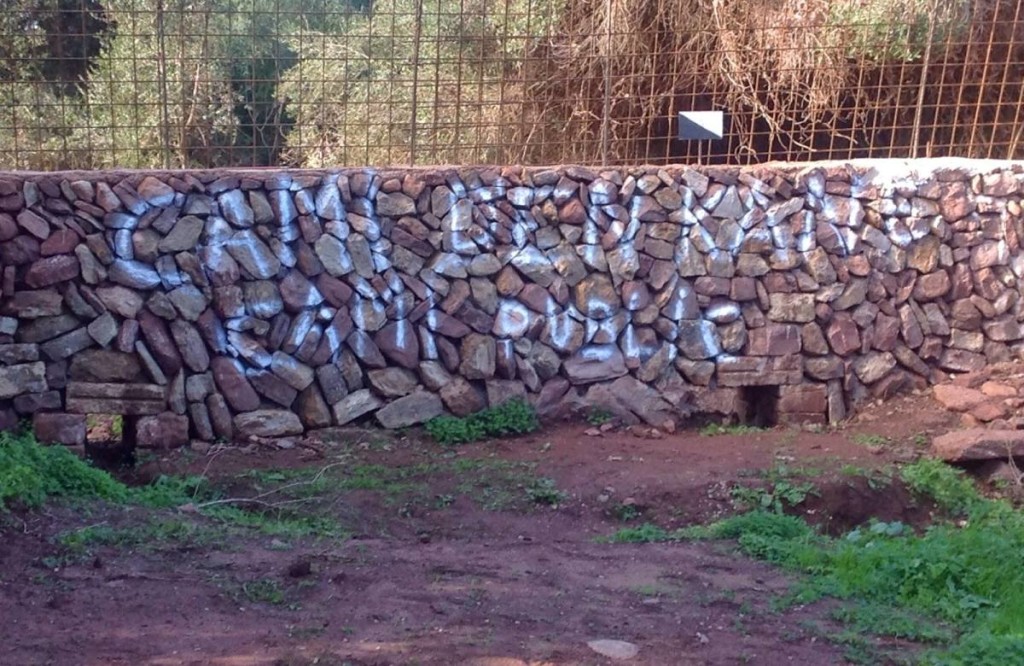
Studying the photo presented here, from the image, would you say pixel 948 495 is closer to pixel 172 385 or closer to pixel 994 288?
pixel 994 288

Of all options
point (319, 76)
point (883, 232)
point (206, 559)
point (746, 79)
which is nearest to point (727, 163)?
point (746, 79)

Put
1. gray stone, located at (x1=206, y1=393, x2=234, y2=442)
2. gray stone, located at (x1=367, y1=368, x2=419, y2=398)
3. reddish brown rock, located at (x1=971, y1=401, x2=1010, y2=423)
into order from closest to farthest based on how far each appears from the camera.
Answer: gray stone, located at (x1=206, y1=393, x2=234, y2=442) < gray stone, located at (x1=367, y1=368, x2=419, y2=398) < reddish brown rock, located at (x1=971, y1=401, x2=1010, y2=423)

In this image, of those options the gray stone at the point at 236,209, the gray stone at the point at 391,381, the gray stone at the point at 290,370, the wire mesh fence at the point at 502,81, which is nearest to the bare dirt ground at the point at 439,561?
the gray stone at the point at 391,381

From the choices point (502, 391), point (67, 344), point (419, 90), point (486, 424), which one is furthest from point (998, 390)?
point (67, 344)

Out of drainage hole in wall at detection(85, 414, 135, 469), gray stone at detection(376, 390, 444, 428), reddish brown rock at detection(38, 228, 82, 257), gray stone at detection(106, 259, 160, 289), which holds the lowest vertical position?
drainage hole in wall at detection(85, 414, 135, 469)

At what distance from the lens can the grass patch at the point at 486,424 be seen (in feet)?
27.7

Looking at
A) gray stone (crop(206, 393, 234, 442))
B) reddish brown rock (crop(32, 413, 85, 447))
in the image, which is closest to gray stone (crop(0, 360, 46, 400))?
reddish brown rock (crop(32, 413, 85, 447))

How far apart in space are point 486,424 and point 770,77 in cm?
400

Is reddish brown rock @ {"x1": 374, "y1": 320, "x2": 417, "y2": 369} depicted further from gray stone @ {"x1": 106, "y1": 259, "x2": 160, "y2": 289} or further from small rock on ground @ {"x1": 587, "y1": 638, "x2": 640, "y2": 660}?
small rock on ground @ {"x1": 587, "y1": 638, "x2": 640, "y2": 660}

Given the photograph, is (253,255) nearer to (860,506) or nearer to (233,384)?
(233,384)

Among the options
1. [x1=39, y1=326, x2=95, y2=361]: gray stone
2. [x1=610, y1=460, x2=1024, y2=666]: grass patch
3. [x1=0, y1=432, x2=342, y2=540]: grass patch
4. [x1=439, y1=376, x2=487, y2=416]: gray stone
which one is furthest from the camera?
[x1=439, y1=376, x2=487, y2=416]: gray stone

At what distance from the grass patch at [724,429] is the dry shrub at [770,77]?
2.30m

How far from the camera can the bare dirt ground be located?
4793mm

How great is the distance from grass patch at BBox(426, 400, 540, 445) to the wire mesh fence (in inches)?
80.6
